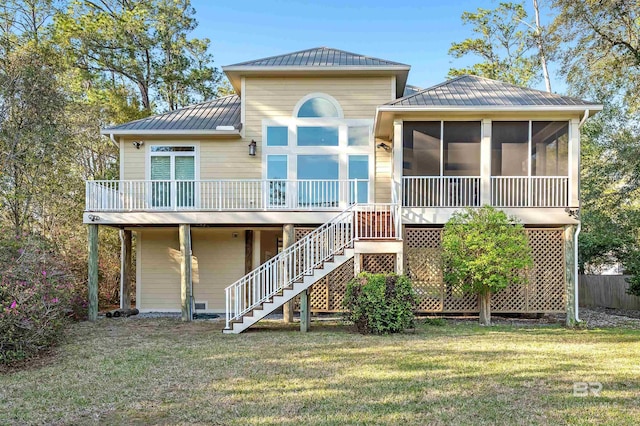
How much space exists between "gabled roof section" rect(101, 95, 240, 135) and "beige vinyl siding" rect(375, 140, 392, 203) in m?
3.92

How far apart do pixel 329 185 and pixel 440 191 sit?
2875 millimetres

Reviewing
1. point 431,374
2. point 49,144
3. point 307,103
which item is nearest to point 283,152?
point 307,103

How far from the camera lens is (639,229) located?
1609cm

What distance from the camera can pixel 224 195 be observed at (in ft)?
41.2

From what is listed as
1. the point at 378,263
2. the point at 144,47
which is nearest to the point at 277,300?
the point at 378,263

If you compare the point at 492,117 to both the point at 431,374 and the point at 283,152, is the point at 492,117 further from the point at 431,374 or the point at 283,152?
the point at 431,374

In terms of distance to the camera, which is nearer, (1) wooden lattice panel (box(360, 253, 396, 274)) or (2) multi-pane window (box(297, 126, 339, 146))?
(1) wooden lattice panel (box(360, 253, 396, 274))

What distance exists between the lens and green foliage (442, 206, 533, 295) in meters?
10.1

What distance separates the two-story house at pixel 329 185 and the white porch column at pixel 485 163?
0.03 meters

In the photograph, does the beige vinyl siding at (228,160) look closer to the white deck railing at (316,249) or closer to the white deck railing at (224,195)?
the white deck railing at (224,195)

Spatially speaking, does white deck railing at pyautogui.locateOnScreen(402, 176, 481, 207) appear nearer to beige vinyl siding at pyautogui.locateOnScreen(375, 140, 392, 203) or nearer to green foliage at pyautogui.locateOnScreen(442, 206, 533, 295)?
green foliage at pyautogui.locateOnScreen(442, 206, 533, 295)

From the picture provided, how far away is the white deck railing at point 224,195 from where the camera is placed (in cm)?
1177

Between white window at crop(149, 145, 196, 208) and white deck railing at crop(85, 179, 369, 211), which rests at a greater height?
white window at crop(149, 145, 196, 208)

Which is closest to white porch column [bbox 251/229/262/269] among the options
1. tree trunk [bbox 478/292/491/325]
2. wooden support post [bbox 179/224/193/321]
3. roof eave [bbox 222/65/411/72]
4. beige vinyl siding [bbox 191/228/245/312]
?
beige vinyl siding [bbox 191/228/245/312]
